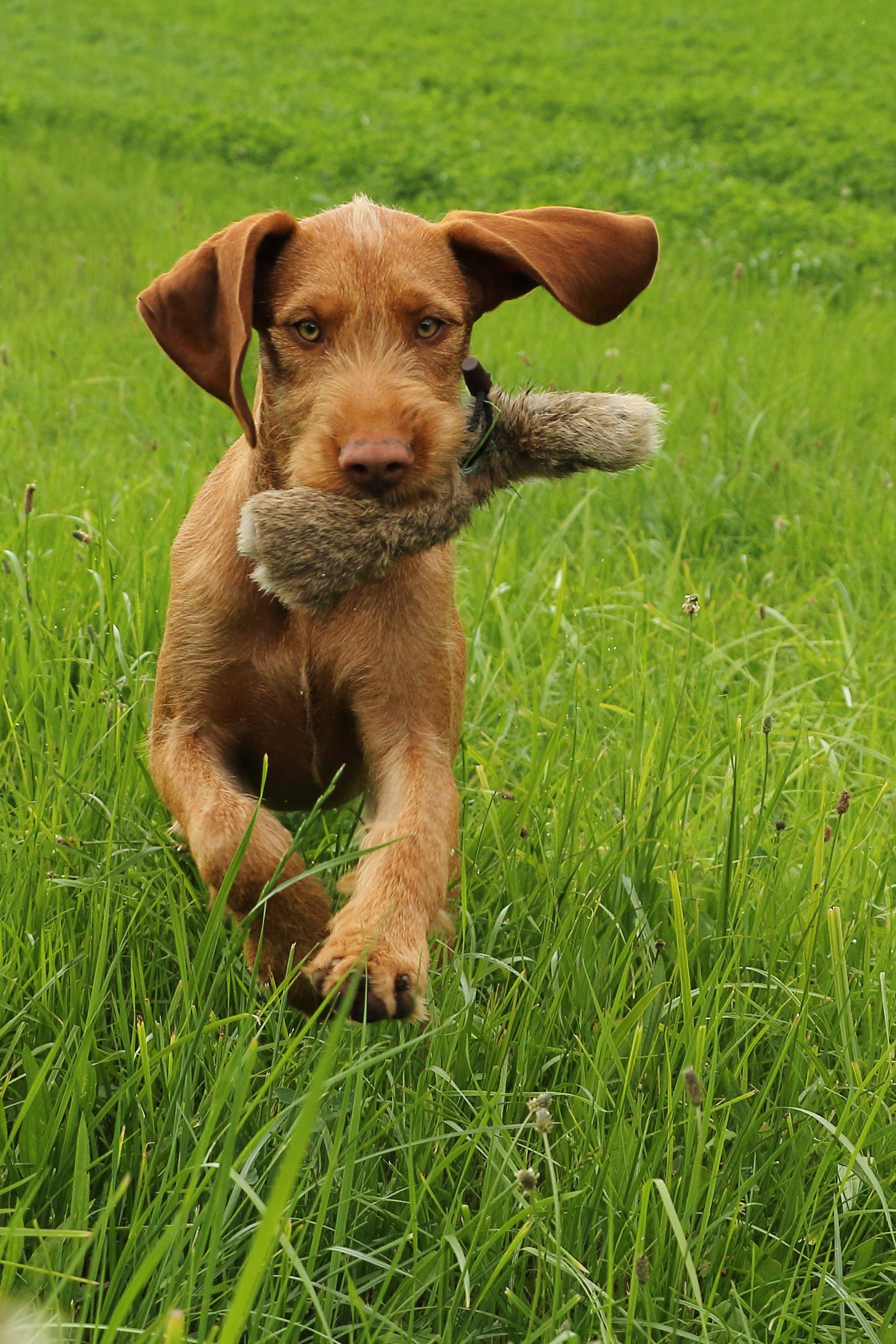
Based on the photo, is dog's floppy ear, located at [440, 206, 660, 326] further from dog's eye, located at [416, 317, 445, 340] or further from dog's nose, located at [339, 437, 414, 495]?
dog's nose, located at [339, 437, 414, 495]

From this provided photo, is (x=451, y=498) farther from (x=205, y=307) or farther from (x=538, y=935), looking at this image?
(x=538, y=935)

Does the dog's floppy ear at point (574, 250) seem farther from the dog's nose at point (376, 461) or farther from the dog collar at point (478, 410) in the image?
the dog's nose at point (376, 461)

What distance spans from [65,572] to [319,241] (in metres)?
1.69

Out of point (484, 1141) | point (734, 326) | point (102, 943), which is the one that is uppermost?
point (734, 326)

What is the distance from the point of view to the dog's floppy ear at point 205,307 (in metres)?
2.67

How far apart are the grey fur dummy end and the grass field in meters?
0.68

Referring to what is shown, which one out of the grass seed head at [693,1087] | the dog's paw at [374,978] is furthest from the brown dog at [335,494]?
the grass seed head at [693,1087]

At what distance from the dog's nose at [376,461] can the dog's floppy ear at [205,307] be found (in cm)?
31

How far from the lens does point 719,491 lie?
5820mm

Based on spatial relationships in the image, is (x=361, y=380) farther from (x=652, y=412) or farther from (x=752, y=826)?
(x=752, y=826)

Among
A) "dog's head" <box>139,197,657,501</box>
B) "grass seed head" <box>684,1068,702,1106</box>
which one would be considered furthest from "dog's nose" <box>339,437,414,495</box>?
"grass seed head" <box>684,1068,702,1106</box>

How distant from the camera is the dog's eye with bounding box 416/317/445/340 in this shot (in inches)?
110

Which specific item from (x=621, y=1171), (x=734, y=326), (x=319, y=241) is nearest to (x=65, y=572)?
(x=319, y=241)

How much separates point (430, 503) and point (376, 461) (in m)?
0.19
